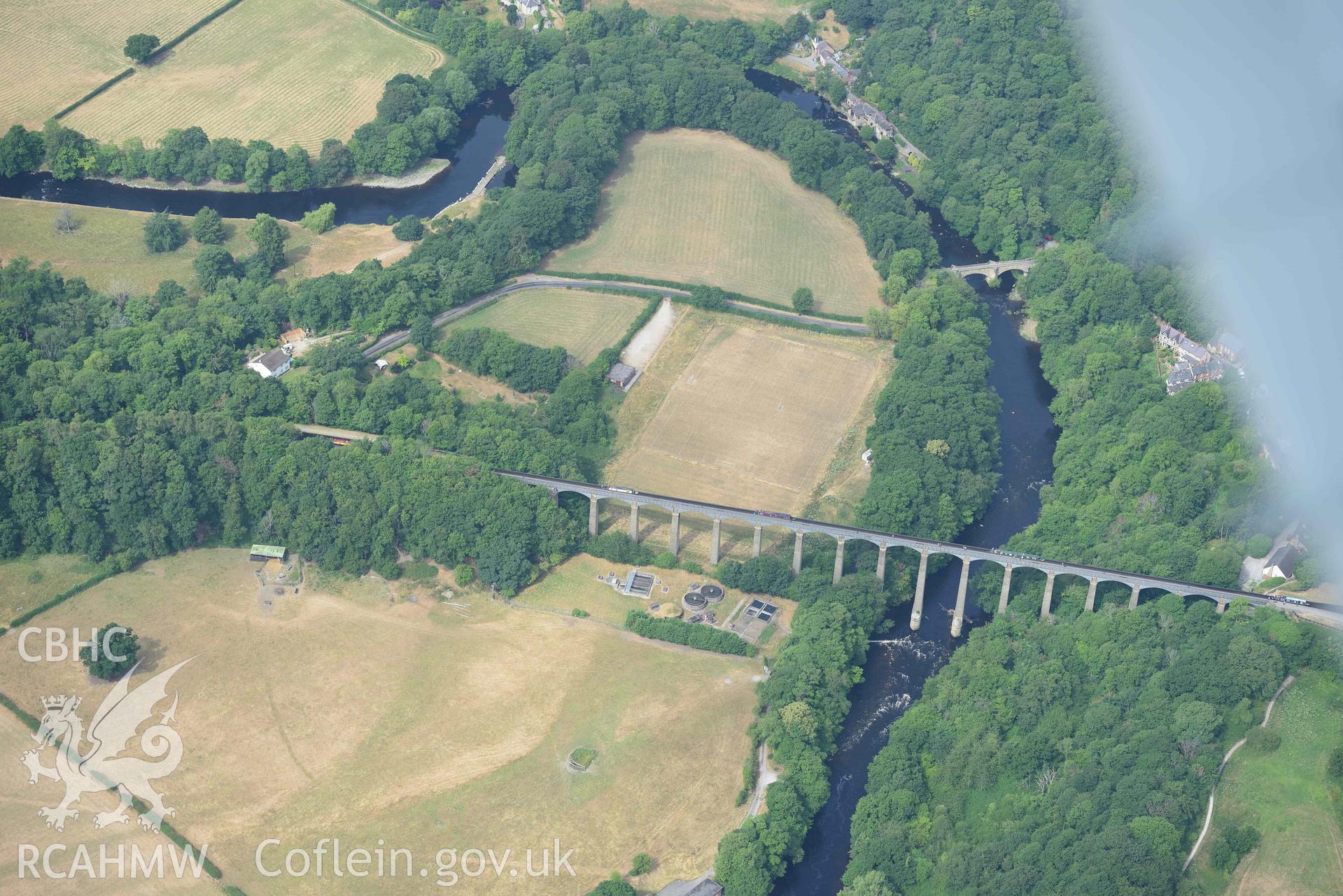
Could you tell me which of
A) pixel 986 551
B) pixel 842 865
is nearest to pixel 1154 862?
pixel 842 865

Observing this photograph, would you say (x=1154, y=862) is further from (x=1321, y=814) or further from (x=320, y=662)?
(x=320, y=662)

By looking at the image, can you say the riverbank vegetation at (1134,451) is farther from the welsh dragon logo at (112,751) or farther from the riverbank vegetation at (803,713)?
the welsh dragon logo at (112,751)

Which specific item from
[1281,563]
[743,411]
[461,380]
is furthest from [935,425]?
[461,380]

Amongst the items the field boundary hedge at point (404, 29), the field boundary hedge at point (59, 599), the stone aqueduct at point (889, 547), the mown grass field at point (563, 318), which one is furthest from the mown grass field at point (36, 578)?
the field boundary hedge at point (404, 29)

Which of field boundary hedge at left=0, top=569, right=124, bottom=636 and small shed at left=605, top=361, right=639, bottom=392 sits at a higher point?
small shed at left=605, top=361, right=639, bottom=392

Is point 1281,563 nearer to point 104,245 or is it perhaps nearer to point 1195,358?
point 1195,358

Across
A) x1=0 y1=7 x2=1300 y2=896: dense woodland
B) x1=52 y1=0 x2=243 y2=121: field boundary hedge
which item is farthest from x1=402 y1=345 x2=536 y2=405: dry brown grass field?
x1=52 y1=0 x2=243 y2=121: field boundary hedge

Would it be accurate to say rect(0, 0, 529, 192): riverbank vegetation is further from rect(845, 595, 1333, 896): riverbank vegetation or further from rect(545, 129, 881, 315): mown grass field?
rect(845, 595, 1333, 896): riverbank vegetation

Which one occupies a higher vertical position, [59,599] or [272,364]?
[272,364]
